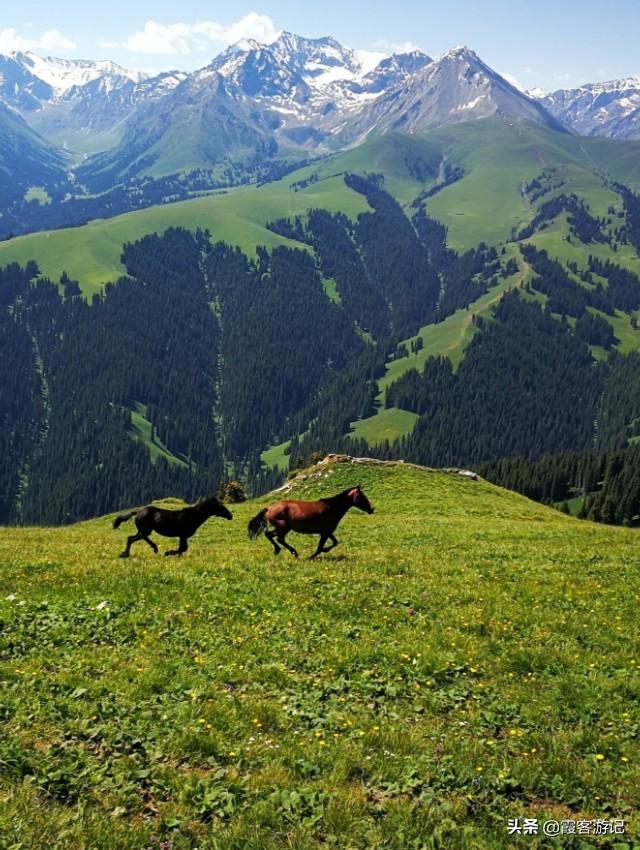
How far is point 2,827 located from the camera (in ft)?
25.1

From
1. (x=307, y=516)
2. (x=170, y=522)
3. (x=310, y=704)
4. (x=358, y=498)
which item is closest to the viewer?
(x=310, y=704)

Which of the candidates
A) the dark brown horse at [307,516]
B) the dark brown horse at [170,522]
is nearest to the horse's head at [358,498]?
the dark brown horse at [307,516]

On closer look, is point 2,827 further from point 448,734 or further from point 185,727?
point 448,734

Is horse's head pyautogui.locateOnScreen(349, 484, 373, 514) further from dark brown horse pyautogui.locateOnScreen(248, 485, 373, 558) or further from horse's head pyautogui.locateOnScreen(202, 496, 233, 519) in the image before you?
horse's head pyautogui.locateOnScreen(202, 496, 233, 519)

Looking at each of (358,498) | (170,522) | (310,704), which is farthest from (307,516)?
(310,704)

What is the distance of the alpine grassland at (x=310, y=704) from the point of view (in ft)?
27.4

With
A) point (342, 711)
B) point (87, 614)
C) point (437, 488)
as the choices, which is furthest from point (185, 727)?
point (437, 488)

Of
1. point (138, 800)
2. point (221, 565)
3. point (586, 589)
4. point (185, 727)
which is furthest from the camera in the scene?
point (221, 565)

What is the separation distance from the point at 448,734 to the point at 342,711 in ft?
6.96

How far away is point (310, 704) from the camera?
11.8 metres

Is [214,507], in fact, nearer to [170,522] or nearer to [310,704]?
[170,522]

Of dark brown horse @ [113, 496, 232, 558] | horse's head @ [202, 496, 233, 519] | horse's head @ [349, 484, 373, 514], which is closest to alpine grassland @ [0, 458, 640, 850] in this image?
dark brown horse @ [113, 496, 232, 558]

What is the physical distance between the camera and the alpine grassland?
8.34 meters

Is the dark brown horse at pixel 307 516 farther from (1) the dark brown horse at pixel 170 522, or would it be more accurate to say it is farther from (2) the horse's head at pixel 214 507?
(2) the horse's head at pixel 214 507
